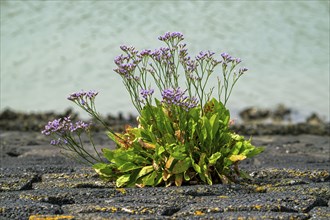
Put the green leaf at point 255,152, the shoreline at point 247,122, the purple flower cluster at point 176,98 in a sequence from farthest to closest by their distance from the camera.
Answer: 1. the shoreline at point 247,122
2. the green leaf at point 255,152
3. the purple flower cluster at point 176,98

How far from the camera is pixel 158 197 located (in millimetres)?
5691

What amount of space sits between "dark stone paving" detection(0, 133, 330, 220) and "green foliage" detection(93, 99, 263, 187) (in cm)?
19

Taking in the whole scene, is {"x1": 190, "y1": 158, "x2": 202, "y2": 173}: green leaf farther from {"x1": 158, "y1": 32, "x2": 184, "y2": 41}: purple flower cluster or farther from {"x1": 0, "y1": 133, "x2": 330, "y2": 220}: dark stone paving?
{"x1": 158, "y1": 32, "x2": 184, "y2": 41}: purple flower cluster

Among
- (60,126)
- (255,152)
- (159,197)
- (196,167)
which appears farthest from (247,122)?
(159,197)

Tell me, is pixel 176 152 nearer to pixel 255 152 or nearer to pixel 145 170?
pixel 145 170

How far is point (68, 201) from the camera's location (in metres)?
5.73

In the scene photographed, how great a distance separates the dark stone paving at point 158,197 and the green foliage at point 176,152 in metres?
0.19

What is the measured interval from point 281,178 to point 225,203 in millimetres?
1456

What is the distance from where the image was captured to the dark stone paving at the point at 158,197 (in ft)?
16.9

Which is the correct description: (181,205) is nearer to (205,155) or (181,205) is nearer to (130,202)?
(130,202)

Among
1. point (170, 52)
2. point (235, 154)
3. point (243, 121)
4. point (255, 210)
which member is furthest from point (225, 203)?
point (243, 121)

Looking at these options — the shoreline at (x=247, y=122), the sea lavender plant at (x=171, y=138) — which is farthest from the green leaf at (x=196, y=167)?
the shoreline at (x=247, y=122)

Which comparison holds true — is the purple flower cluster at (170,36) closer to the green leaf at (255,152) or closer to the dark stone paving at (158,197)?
the green leaf at (255,152)

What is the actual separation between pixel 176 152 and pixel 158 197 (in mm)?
687
